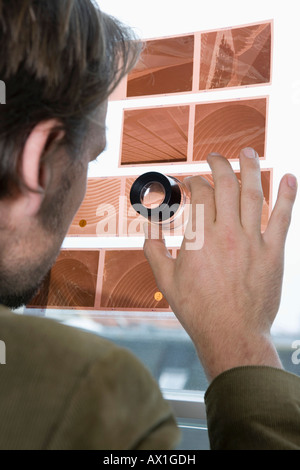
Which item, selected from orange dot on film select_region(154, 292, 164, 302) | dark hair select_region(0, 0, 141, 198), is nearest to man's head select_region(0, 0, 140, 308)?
dark hair select_region(0, 0, 141, 198)

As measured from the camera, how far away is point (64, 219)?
53 centimetres

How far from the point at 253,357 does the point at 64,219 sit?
235 mm

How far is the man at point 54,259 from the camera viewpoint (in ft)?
1.05

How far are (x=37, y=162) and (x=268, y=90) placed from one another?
1.46 ft

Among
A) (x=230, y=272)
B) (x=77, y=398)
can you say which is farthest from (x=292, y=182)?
(x=77, y=398)

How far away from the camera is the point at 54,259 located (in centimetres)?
53

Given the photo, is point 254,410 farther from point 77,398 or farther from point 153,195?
point 153,195

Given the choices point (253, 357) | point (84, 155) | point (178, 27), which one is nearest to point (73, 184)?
point (84, 155)

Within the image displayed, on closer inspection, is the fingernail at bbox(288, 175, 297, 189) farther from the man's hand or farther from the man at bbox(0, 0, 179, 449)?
the man at bbox(0, 0, 179, 449)

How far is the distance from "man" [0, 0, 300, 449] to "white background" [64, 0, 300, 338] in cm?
13

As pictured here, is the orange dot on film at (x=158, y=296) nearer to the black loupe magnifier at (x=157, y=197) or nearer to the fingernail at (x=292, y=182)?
the black loupe magnifier at (x=157, y=197)

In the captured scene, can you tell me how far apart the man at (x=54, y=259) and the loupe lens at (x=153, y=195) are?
0.06 meters
